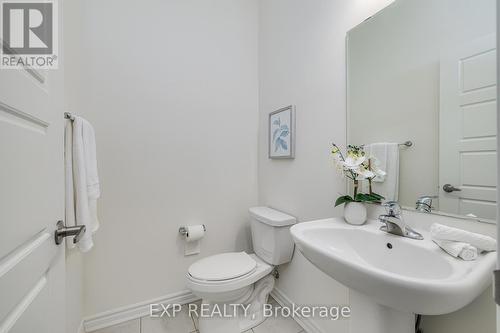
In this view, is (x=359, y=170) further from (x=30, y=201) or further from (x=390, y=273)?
(x=30, y=201)

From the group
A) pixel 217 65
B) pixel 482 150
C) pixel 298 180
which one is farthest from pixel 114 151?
pixel 482 150

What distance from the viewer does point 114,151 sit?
1426 mm

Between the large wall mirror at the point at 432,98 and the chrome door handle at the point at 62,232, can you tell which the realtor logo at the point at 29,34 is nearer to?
the chrome door handle at the point at 62,232

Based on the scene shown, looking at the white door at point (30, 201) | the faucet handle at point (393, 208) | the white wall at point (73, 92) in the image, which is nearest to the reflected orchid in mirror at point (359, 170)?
the faucet handle at point (393, 208)

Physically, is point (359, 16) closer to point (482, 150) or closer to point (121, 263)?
point (482, 150)

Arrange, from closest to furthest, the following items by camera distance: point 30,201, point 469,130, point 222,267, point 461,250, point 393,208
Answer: point 30,201, point 461,250, point 469,130, point 393,208, point 222,267

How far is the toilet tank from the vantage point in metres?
1.43

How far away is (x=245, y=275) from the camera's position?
128 centimetres

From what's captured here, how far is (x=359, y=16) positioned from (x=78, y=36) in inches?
63.4

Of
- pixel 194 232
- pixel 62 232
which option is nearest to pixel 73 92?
pixel 62 232

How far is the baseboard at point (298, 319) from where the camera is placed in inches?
51.3

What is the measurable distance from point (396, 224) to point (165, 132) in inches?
59.3

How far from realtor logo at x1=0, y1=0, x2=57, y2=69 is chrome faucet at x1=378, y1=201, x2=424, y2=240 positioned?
1196 mm

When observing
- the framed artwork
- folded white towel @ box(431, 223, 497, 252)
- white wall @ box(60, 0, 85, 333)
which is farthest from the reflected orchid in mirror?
white wall @ box(60, 0, 85, 333)
